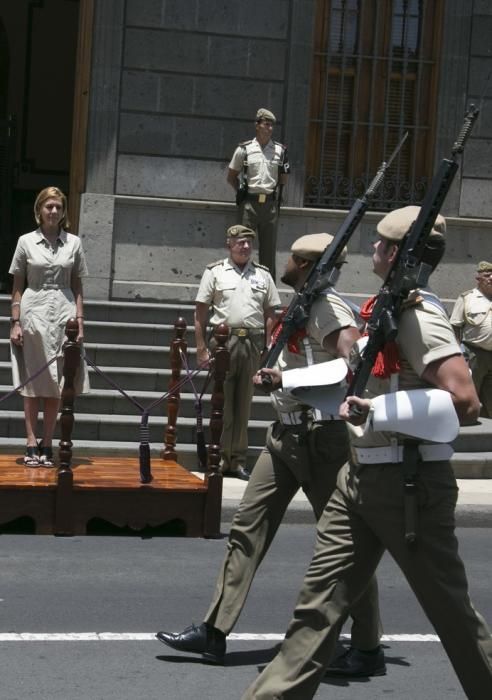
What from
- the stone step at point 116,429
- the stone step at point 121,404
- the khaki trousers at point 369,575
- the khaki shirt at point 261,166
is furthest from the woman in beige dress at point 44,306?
the khaki trousers at point 369,575

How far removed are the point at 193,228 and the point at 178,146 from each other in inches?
33.7

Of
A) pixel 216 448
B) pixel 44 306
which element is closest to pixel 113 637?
pixel 216 448

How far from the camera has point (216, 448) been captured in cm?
930

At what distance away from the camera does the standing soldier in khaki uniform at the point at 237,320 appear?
11.1m

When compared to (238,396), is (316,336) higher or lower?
higher

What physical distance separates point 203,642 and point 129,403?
6.05 meters

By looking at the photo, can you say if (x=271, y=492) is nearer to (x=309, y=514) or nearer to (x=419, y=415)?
(x=419, y=415)

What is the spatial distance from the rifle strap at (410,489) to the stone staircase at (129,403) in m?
6.48

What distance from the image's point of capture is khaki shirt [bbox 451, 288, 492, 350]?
13430 millimetres

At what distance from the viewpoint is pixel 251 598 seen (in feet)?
25.4

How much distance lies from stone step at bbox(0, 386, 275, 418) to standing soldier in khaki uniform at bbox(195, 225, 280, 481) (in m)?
1.02

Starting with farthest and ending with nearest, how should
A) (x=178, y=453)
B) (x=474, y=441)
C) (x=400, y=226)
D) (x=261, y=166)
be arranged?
1. (x=261, y=166)
2. (x=474, y=441)
3. (x=178, y=453)
4. (x=400, y=226)

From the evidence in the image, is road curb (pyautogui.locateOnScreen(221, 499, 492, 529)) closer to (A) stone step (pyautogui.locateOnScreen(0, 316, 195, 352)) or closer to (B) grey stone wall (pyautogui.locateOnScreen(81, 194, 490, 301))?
(A) stone step (pyautogui.locateOnScreen(0, 316, 195, 352))

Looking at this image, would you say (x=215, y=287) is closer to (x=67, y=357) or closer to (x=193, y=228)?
(x=67, y=357)
